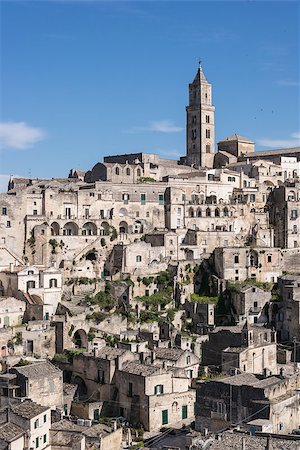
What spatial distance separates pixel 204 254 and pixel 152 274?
6.23 meters

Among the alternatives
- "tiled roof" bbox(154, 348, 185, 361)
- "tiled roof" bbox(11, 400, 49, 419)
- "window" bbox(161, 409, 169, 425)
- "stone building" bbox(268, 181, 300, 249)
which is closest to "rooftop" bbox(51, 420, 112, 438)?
"tiled roof" bbox(11, 400, 49, 419)

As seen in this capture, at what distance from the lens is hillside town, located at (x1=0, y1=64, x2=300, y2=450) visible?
35.2 m

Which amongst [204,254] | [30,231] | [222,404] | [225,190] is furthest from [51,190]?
[222,404]

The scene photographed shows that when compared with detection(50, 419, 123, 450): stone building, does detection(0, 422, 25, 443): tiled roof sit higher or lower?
higher

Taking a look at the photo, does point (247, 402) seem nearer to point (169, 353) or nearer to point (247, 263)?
point (169, 353)

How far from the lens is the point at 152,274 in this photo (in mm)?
56969

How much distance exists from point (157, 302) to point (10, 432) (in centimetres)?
2449

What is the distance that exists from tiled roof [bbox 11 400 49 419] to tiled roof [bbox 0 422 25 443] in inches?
29.1

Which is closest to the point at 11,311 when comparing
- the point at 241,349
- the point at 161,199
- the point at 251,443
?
the point at 241,349

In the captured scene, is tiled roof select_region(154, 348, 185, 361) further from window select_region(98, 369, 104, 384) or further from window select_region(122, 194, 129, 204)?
window select_region(122, 194, 129, 204)

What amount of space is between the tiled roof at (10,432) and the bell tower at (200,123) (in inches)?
1985

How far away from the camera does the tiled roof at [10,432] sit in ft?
99.6

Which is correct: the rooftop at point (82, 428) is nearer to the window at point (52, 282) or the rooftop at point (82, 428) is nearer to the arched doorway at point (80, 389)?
the arched doorway at point (80, 389)

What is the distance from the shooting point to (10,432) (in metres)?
31.1
